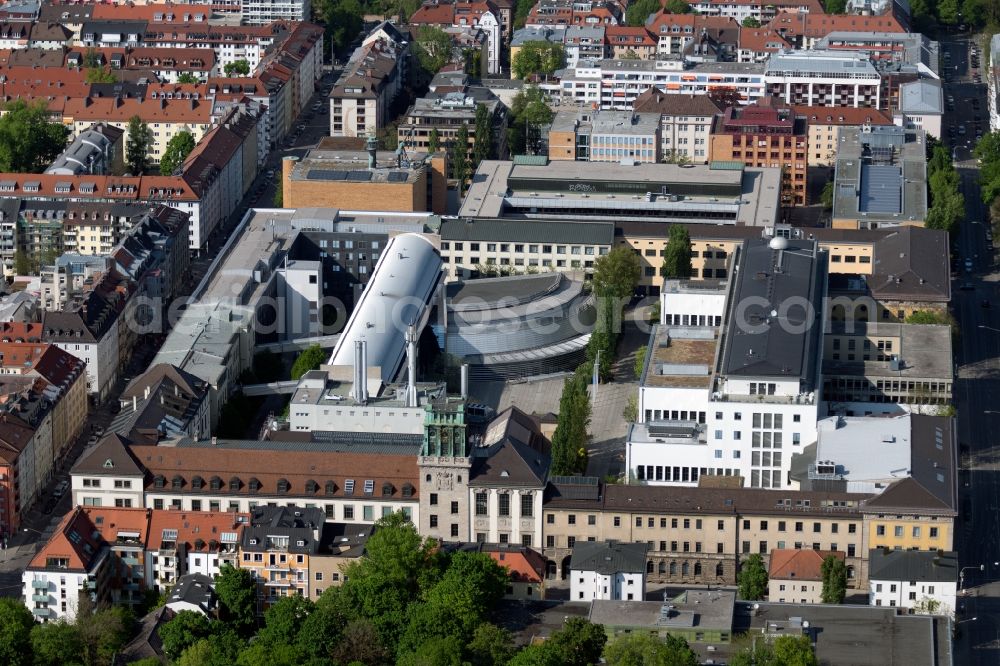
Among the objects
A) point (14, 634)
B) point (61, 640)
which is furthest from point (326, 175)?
point (61, 640)

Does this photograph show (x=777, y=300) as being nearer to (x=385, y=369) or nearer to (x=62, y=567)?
(x=385, y=369)

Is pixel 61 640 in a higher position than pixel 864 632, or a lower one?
lower

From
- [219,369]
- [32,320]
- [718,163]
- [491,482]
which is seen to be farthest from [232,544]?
[718,163]

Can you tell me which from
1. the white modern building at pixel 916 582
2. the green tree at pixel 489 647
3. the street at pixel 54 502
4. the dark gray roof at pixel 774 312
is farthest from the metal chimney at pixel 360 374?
the white modern building at pixel 916 582

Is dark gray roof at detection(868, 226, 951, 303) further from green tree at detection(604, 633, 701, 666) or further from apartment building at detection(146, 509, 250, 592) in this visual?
apartment building at detection(146, 509, 250, 592)

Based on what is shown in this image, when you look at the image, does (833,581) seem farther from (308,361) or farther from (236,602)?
(308,361)
